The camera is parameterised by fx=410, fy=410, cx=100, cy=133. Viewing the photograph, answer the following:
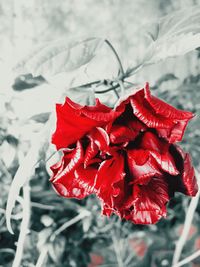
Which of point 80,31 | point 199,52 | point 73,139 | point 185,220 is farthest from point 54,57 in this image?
point 185,220

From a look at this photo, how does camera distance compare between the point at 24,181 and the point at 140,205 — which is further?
the point at 24,181

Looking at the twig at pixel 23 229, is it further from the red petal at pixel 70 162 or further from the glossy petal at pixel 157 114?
the glossy petal at pixel 157 114

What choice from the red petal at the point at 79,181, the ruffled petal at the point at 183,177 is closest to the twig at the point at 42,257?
the red petal at the point at 79,181

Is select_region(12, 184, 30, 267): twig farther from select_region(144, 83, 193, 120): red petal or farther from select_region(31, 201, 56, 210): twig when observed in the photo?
select_region(144, 83, 193, 120): red petal

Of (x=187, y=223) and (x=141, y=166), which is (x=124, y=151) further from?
(x=187, y=223)

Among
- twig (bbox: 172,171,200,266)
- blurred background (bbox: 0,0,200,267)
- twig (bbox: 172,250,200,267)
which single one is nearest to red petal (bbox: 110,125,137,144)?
blurred background (bbox: 0,0,200,267)

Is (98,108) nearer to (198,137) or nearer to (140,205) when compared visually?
(140,205)

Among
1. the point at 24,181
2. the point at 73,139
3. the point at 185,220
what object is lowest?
the point at 185,220
